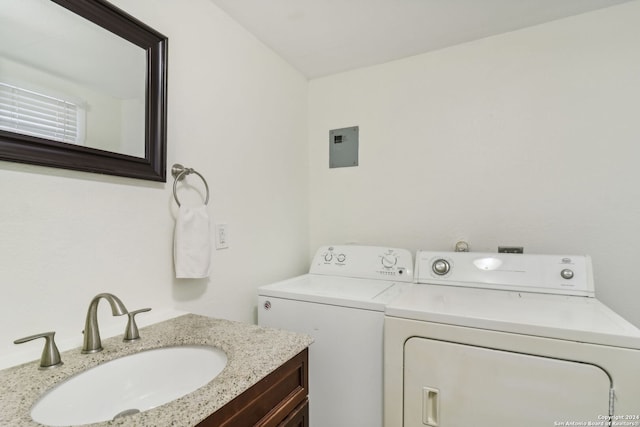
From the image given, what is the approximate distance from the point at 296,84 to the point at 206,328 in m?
1.72

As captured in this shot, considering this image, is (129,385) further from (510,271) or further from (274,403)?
(510,271)

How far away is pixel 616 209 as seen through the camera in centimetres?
151

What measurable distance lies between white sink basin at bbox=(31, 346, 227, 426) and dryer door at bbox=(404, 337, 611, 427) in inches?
28.6

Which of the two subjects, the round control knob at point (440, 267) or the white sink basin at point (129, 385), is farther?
the round control knob at point (440, 267)

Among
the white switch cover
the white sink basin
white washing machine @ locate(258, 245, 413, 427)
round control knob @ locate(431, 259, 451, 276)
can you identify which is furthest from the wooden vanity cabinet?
round control knob @ locate(431, 259, 451, 276)

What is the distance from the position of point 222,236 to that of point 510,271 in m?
1.42

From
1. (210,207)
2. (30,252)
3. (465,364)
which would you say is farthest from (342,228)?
(30,252)

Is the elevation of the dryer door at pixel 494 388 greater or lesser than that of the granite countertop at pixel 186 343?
lesser

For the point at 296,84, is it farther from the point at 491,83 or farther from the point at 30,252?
the point at 30,252

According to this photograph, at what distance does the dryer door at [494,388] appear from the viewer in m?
0.93

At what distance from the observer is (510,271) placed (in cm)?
150

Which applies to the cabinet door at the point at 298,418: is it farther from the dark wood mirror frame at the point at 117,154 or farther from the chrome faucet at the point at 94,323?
the dark wood mirror frame at the point at 117,154

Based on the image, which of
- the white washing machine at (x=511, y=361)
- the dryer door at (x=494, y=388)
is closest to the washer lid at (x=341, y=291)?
the white washing machine at (x=511, y=361)

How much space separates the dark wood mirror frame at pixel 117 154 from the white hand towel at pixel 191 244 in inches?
7.0
